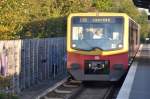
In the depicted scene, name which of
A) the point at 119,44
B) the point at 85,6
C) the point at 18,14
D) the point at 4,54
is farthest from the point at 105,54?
the point at 85,6

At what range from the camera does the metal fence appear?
59.7 ft

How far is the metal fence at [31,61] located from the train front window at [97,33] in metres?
1.76

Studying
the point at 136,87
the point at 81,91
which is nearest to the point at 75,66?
the point at 81,91

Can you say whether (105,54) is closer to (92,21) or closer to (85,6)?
(92,21)

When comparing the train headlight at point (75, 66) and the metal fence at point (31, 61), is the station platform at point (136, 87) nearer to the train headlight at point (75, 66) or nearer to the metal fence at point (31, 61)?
the train headlight at point (75, 66)

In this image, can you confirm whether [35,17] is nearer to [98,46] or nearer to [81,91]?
[98,46]

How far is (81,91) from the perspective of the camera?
21.3m

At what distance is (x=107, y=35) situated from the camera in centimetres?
2219

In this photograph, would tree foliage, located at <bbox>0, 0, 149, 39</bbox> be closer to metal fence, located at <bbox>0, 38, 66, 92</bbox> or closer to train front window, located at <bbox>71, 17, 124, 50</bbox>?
→ metal fence, located at <bbox>0, 38, 66, 92</bbox>

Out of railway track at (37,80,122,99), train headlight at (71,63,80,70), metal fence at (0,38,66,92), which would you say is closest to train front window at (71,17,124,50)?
train headlight at (71,63,80,70)

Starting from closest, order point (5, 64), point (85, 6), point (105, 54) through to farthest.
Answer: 1. point (5, 64)
2. point (105, 54)
3. point (85, 6)

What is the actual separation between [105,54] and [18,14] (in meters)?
4.02

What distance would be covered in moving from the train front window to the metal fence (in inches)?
69.3

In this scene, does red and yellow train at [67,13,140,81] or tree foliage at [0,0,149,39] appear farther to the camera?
tree foliage at [0,0,149,39]
